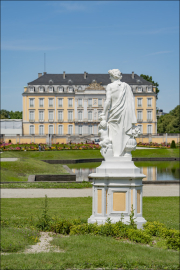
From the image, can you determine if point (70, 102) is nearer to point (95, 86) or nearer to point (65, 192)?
point (95, 86)

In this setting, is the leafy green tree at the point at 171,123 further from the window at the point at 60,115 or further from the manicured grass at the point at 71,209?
the manicured grass at the point at 71,209

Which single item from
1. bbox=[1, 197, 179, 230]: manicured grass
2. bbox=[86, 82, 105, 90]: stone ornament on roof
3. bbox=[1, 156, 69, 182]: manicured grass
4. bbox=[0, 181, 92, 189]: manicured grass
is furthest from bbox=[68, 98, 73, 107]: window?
bbox=[1, 197, 179, 230]: manicured grass

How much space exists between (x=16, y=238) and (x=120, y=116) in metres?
2.91

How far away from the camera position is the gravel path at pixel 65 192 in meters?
12.3

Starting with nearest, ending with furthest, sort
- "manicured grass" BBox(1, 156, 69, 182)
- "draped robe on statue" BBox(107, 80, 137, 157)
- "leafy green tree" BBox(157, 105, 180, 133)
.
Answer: "draped robe on statue" BBox(107, 80, 137, 157) → "manicured grass" BBox(1, 156, 69, 182) → "leafy green tree" BBox(157, 105, 180, 133)

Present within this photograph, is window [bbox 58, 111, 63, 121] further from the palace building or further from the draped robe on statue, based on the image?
the draped robe on statue

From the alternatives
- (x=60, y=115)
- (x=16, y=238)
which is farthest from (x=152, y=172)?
(x=60, y=115)

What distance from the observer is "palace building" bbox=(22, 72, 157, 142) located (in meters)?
65.9

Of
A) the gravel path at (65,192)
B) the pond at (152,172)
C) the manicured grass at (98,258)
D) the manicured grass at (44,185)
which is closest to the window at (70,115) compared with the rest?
the pond at (152,172)

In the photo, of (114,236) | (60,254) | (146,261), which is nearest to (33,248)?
(60,254)

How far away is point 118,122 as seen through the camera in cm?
722

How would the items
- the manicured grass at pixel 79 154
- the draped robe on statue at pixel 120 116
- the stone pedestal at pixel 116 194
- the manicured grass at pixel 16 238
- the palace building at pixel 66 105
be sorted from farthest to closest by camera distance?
the palace building at pixel 66 105 → the manicured grass at pixel 79 154 → the draped robe on statue at pixel 120 116 → the stone pedestal at pixel 116 194 → the manicured grass at pixel 16 238

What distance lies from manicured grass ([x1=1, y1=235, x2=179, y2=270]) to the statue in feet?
6.32

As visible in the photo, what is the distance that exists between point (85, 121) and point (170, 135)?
57.3ft
